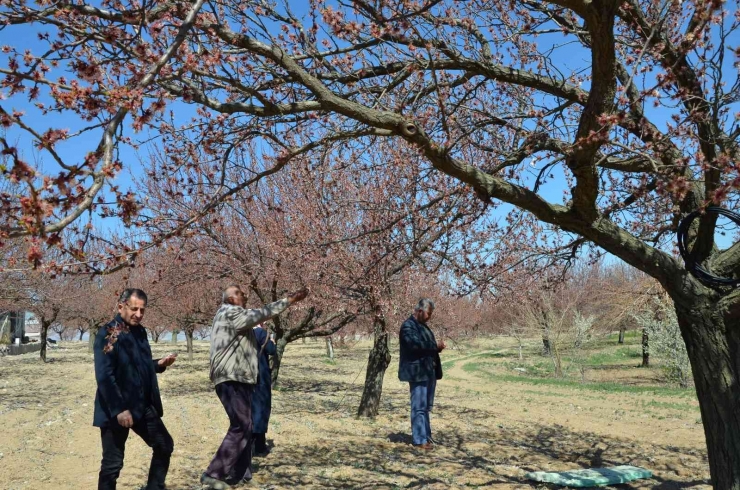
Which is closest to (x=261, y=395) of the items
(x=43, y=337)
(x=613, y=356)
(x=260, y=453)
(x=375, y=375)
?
(x=260, y=453)

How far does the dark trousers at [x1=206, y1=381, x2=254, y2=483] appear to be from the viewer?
5023 millimetres

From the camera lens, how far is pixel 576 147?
375 centimetres

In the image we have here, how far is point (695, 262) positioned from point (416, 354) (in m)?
3.60

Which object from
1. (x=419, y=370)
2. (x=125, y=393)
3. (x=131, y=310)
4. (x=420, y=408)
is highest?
(x=131, y=310)

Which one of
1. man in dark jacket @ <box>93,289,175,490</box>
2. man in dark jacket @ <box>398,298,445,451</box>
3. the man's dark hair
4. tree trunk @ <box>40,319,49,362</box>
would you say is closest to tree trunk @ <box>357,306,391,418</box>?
man in dark jacket @ <box>398,298,445,451</box>

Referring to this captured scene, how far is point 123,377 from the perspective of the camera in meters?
4.52

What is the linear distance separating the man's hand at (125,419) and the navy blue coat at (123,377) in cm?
3

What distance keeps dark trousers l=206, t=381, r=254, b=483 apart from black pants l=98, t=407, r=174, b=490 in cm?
43

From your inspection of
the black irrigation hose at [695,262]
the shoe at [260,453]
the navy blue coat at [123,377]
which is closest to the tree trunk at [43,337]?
the shoe at [260,453]

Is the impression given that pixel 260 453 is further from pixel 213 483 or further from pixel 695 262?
pixel 695 262

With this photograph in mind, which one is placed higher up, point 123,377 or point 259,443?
point 123,377

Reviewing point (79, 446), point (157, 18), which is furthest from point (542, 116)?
point (79, 446)

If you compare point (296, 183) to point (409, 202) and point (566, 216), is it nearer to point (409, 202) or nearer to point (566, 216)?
point (409, 202)

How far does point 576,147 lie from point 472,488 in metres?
3.22
